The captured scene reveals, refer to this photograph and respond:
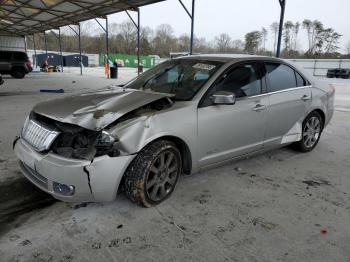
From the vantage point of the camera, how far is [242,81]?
145 inches

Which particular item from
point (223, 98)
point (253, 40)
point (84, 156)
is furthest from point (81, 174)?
point (253, 40)

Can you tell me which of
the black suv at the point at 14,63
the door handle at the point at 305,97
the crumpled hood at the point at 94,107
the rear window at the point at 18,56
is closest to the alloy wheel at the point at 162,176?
the crumpled hood at the point at 94,107

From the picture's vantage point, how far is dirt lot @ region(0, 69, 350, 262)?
2.35 meters

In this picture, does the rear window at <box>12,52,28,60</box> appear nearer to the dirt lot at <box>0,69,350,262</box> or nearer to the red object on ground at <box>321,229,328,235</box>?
the dirt lot at <box>0,69,350,262</box>

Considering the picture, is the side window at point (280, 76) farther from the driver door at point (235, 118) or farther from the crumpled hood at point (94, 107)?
the crumpled hood at point (94, 107)

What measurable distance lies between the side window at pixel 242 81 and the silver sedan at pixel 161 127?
13mm

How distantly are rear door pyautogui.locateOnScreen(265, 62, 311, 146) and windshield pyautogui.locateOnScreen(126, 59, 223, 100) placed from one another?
930 millimetres

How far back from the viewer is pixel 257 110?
12.2 feet

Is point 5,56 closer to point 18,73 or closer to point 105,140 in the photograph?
point 18,73

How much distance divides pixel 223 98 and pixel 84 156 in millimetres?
→ 1546

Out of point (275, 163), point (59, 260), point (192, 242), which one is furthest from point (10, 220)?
point (275, 163)

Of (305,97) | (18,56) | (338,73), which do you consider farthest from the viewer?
(338,73)

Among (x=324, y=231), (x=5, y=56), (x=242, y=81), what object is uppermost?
(x=5, y=56)

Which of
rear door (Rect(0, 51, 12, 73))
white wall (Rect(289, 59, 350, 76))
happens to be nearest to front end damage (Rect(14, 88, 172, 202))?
rear door (Rect(0, 51, 12, 73))
